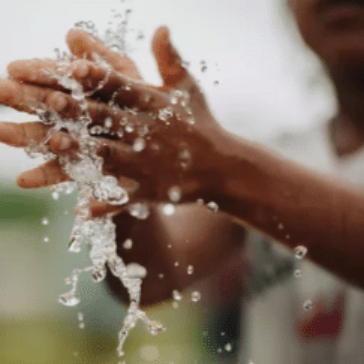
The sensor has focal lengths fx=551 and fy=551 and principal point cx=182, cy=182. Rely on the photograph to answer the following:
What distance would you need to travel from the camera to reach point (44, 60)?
0.51m

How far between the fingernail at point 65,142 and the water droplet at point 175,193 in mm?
109

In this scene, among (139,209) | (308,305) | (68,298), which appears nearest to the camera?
(139,209)

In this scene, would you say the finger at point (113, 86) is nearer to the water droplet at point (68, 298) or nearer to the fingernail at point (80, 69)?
the fingernail at point (80, 69)

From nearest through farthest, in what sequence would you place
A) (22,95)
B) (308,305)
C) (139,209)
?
(22,95)
(139,209)
(308,305)

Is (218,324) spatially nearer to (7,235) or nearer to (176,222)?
(176,222)

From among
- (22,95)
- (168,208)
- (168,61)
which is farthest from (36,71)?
(168,208)

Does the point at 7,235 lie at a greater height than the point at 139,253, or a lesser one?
lesser

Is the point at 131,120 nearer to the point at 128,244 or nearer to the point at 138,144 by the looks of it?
the point at 138,144

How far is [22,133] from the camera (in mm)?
498

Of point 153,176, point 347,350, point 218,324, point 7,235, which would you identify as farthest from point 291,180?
point 7,235

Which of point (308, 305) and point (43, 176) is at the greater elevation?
point (43, 176)

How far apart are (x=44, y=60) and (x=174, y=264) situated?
452mm

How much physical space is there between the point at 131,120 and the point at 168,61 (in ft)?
0.26

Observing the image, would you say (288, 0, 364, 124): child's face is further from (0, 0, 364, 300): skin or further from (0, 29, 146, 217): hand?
(0, 29, 146, 217): hand
